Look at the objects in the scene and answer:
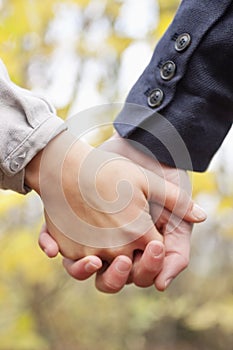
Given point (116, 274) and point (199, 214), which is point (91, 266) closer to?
point (116, 274)

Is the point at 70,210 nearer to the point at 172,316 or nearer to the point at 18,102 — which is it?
the point at 18,102

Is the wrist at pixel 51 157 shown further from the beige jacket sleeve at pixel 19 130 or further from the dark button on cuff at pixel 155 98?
the dark button on cuff at pixel 155 98

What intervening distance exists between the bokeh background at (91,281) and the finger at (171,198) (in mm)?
724

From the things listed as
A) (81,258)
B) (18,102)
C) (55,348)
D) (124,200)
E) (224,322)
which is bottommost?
(55,348)

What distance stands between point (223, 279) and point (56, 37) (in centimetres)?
125

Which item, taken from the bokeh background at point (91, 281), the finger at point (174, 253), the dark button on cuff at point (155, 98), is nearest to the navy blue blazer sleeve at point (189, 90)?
the dark button on cuff at point (155, 98)

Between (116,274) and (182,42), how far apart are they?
367 mm

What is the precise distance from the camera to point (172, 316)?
123 inches

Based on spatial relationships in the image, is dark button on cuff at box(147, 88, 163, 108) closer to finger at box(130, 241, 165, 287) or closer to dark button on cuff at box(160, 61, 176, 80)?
dark button on cuff at box(160, 61, 176, 80)

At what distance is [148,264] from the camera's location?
1163mm

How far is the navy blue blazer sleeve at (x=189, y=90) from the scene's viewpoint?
116cm

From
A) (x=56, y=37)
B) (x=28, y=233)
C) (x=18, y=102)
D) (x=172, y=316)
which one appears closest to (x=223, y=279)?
(x=172, y=316)

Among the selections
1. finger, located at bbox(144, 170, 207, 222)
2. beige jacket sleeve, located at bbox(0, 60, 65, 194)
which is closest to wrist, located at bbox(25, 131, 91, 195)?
beige jacket sleeve, located at bbox(0, 60, 65, 194)

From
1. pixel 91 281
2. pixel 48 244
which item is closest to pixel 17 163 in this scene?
pixel 48 244
